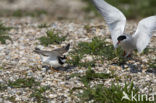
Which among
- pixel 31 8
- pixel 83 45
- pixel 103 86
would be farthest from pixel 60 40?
pixel 31 8

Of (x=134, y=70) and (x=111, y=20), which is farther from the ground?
(x=111, y=20)

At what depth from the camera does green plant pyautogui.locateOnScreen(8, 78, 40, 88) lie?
6383 millimetres

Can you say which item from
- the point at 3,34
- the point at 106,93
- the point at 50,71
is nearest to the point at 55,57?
the point at 50,71

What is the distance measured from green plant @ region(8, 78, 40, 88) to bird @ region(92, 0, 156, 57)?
1754 millimetres

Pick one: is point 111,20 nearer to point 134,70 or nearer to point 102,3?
point 102,3

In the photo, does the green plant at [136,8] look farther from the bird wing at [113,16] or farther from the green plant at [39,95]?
the green plant at [39,95]

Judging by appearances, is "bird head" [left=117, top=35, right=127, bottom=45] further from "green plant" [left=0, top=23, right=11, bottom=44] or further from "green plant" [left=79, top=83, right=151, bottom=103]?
"green plant" [left=0, top=23, right=11, bottom=44]

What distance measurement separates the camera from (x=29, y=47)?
8305mm

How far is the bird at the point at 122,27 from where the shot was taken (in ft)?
22.1

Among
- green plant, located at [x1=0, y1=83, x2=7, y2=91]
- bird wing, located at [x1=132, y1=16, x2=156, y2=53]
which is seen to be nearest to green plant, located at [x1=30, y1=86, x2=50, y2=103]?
green plant, located at [x1=0, y1=83, x2=7, y2=91]

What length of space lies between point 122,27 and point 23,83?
2169 millimetres

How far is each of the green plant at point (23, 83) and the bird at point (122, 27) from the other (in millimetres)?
1754

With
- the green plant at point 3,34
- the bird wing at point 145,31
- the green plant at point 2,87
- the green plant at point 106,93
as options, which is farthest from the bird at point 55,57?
the green plant at point 3,34

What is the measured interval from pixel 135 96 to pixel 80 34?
3.71m
